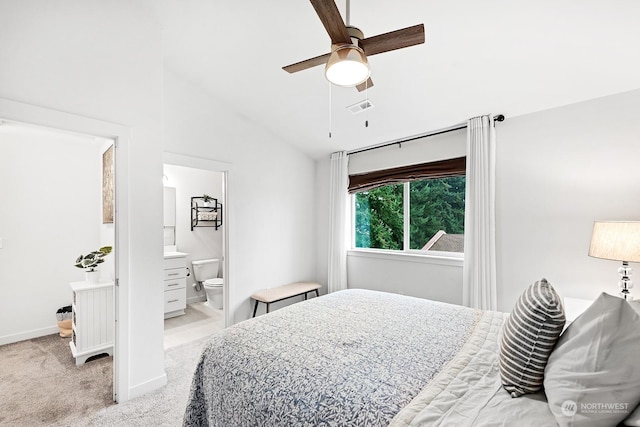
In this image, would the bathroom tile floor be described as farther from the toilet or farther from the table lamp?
the table lamp

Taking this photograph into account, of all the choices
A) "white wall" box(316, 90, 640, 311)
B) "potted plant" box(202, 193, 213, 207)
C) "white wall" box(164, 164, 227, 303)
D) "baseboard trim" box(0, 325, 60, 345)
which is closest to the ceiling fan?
"white wall" box(316, 90, 640, 311)

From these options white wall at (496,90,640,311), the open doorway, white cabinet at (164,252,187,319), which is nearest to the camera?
white wall at (496,90,640,311)

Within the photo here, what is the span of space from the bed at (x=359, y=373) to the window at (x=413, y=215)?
Answer: 1.62 meters

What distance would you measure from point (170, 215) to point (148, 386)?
9.61 ft

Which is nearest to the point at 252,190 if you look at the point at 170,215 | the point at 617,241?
the point at 170,215

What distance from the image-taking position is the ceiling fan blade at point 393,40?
4.80ft

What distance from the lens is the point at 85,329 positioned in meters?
2.76

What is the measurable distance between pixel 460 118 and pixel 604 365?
2.65 metres

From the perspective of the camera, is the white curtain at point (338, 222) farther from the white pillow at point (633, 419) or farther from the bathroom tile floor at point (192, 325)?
the white pillow at point (633, 419)

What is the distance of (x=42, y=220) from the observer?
3402 millimetres

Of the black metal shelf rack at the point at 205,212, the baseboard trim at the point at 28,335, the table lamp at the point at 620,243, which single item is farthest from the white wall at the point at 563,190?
the baseboard trim at the point at 28,335

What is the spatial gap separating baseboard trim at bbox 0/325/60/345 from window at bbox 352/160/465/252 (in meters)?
3.88

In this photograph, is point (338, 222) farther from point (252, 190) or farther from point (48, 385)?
point (48, 385)

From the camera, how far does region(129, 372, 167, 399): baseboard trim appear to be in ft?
7.29
